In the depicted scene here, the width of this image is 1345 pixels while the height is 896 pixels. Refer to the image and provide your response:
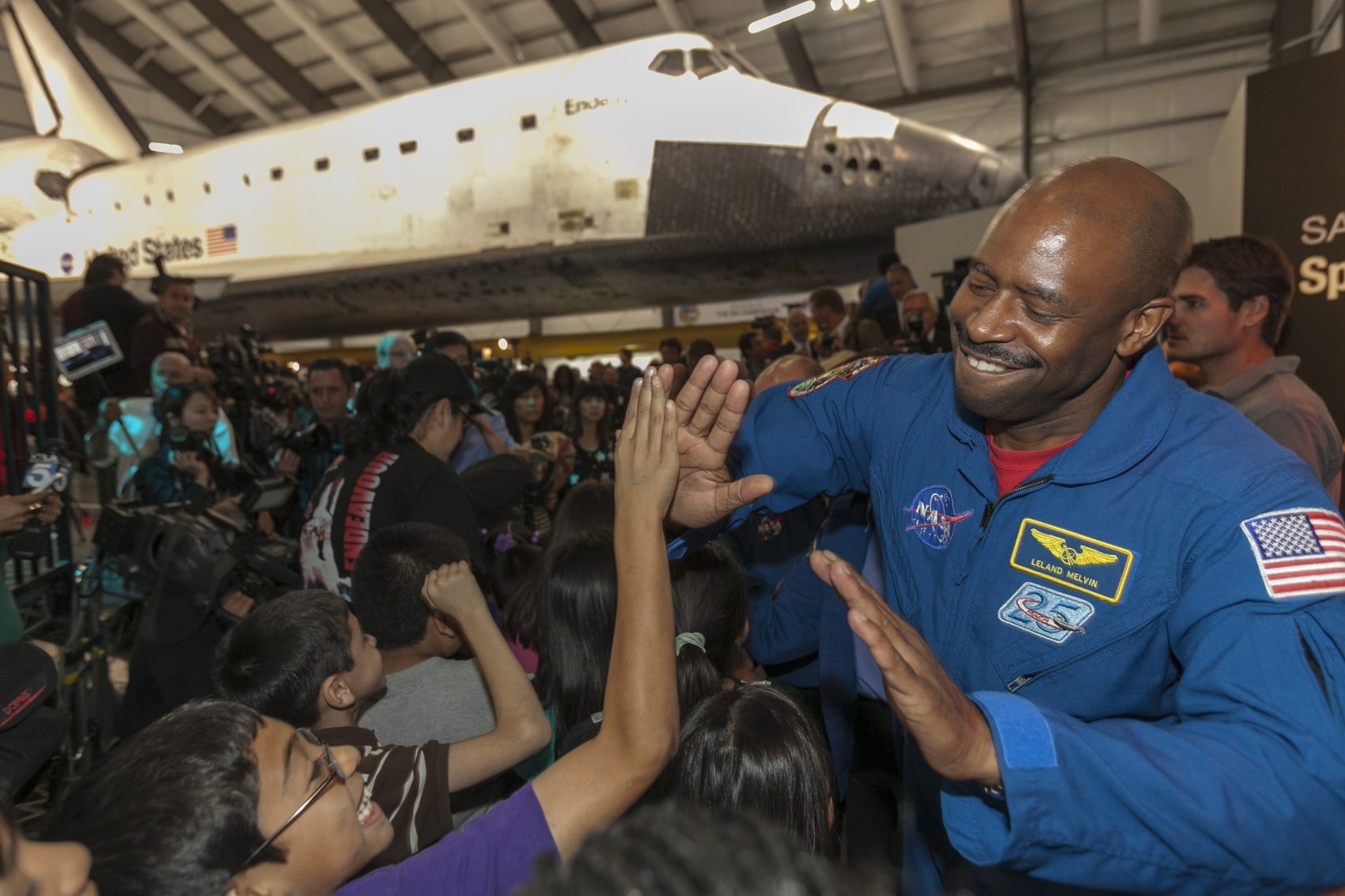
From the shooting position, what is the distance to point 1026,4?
17.4m

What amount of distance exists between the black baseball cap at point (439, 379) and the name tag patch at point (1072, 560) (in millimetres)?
2609

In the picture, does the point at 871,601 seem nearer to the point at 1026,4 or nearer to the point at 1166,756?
the point at 1166,756

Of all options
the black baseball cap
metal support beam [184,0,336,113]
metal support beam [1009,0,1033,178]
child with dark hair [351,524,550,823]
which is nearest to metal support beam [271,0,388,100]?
metal support beam [184,0,336,113]

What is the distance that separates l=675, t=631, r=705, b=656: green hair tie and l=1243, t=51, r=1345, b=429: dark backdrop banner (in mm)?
4432

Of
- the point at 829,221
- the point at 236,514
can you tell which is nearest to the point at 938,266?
the point at 829,221

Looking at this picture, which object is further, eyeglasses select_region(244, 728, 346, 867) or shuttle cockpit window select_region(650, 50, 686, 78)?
shuttle cockpit window select_region(650, 50, 686, 78)

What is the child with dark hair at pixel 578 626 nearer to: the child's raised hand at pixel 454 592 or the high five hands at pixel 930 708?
the child's raised hand at pixel 454 592

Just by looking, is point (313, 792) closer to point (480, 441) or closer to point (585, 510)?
point (585, 510)

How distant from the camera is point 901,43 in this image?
1788cm

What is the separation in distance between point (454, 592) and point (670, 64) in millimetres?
9633

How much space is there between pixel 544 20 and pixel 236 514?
19.3 m

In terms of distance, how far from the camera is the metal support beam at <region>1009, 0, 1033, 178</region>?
56.4ft

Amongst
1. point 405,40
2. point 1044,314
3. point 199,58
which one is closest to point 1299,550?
point 1044,314

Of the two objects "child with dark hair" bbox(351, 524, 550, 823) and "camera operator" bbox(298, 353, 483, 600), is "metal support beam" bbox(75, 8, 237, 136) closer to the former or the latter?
"camera operator" bbox(298, 353, 483, 600)
